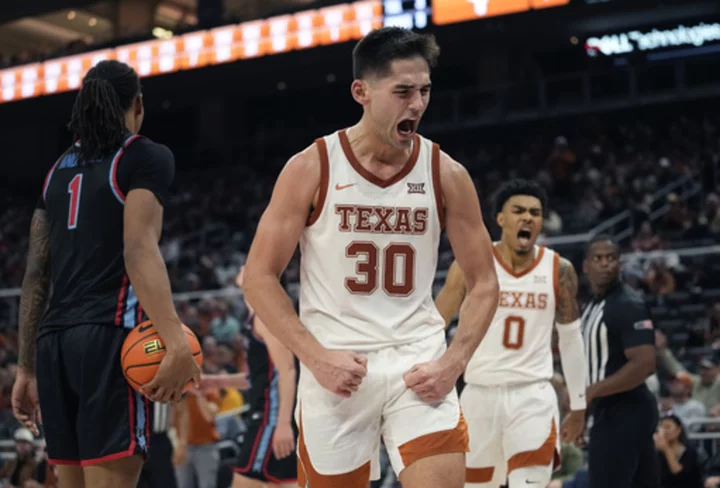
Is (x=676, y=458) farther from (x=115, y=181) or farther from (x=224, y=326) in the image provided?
(x=224, y=326)

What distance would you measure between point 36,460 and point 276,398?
561 cm

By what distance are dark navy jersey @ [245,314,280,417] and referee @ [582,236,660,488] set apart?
2.02 m

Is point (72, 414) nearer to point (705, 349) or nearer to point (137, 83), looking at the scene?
point (137, 83)

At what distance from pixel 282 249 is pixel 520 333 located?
102 inches

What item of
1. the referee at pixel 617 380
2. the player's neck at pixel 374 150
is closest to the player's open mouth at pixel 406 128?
the player's neck at pixel 374 150

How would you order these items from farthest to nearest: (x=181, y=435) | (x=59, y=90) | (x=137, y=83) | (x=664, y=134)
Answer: (x=59, y=90) → (x=664, y=134) → (x=181, y=435) → (x=137, y=83)

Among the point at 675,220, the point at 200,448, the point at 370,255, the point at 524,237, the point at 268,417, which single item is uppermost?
the point at 675,220

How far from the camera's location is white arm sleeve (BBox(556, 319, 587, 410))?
6.20m

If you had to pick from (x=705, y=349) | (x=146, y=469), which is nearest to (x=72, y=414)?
(x=146, y=469)

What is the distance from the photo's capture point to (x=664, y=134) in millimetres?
21656

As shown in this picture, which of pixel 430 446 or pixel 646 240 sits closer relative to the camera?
pixel 430 446

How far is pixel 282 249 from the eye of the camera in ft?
12.4

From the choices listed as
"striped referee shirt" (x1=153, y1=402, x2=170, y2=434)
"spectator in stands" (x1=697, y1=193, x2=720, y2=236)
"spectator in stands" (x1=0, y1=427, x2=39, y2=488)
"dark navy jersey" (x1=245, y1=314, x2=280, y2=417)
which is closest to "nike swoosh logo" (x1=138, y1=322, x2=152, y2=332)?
"dark navy jersey" (x1=245, y1=314, x2=280, y2=417)

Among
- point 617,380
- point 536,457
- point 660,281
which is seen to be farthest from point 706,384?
point 536,457
